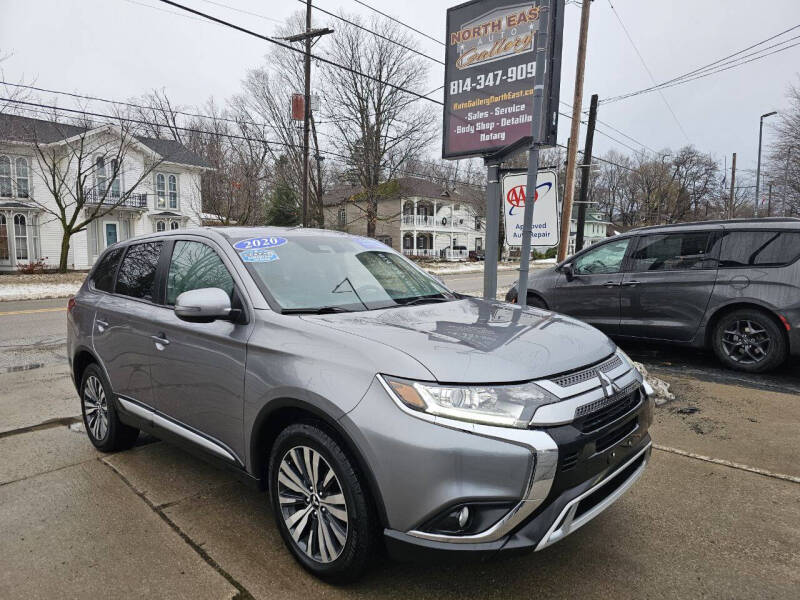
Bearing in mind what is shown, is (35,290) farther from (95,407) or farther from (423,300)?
(423,300)

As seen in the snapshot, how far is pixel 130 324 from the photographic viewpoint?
3.49m

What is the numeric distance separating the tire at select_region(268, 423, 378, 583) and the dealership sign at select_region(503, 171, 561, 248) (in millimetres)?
4365

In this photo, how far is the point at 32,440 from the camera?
4.20m

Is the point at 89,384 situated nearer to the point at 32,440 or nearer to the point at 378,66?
the point at 32,440

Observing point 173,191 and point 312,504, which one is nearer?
point 312,504

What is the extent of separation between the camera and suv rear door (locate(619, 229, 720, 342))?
19.9ft

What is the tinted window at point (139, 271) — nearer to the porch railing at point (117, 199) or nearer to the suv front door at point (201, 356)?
the suv front door at point (201, 356)

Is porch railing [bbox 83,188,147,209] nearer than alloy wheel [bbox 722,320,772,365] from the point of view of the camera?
No

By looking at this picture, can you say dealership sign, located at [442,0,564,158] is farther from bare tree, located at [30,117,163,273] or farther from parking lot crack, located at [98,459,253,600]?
bare tree, located at [30,117,163,273]

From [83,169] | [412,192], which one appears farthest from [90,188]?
[412,192]

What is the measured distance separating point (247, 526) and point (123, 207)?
Answer: 30.1m

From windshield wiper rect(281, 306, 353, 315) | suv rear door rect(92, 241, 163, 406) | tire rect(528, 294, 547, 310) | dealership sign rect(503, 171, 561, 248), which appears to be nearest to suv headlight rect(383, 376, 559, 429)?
windshield wiper rect(281, 306, 353, 315)

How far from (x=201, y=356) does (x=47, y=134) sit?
93.7 ft

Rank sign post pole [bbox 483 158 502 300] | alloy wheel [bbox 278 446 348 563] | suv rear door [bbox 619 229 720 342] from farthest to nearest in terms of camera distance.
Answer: sign post pole [bbox 483 158 502 300], suv rear door [bbox 619 229 720 342], alloy wheel [bbox 278 446 348 563]
